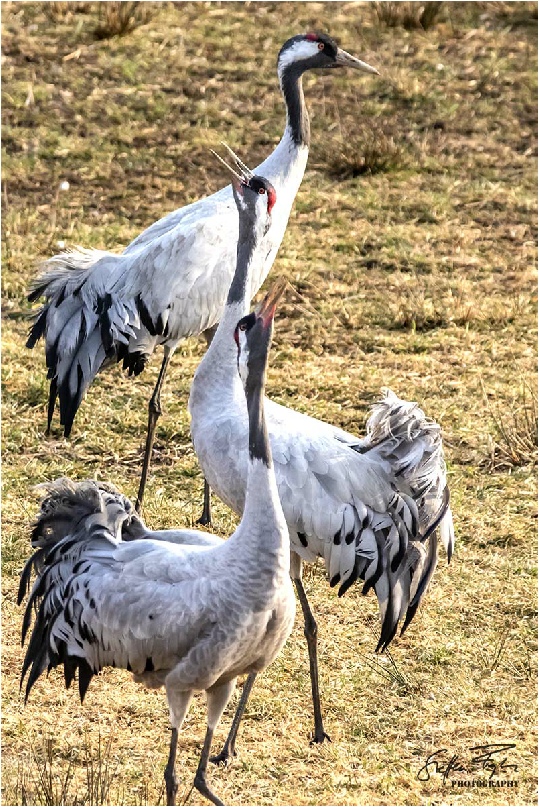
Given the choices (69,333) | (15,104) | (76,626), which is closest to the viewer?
(76,626)

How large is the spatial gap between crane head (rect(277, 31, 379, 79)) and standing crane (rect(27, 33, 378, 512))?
529 mm

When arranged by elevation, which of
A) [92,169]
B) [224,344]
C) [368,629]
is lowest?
[368,629]

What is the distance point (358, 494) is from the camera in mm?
4535

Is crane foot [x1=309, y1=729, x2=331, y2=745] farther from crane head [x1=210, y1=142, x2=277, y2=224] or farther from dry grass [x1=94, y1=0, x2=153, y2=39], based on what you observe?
dry grass [x1=94, y1=0, x2=153, y2=39]

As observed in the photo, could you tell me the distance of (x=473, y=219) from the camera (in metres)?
9.26

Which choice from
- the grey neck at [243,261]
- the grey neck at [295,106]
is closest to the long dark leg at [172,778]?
the grey neck at [243,261]

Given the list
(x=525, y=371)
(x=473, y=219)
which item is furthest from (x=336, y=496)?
(x=473, y=219)

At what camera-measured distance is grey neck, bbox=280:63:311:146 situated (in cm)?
619

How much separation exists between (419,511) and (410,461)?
0.60 ft

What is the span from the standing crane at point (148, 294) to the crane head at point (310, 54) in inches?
20.8

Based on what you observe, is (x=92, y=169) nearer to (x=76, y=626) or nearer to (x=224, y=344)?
(x=224, y=344)

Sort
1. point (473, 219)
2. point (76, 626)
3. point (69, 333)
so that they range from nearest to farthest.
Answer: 1. point (76, 626)
2. point (69, 333)
3. point (473, 219)

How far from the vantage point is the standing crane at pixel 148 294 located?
5.95m

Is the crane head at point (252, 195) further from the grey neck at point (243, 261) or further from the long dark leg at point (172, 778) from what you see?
the long dark leg at point (172, 778)
